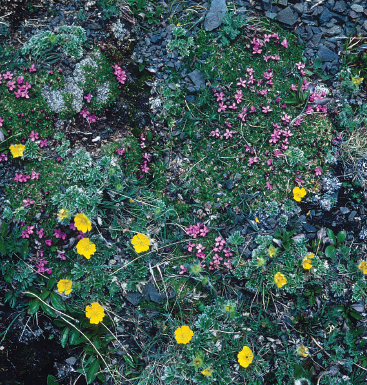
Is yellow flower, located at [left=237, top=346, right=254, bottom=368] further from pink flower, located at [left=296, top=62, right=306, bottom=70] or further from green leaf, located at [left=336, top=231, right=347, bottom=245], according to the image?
pink flower, located at [left=296, top=62, right=306, bottom=70]

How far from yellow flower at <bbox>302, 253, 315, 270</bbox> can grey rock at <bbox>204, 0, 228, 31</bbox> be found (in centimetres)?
373

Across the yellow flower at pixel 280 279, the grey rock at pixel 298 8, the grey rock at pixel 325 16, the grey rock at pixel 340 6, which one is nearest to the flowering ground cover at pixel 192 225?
the yellow flower at pixel 280 279

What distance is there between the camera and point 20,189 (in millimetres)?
4883

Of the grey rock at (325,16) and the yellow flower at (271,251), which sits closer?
the yellow flower at (271,251)

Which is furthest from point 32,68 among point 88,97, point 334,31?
point 334,31

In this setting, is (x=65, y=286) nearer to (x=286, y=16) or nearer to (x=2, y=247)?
(x=2, y=247)

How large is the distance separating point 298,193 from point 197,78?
7.62ft

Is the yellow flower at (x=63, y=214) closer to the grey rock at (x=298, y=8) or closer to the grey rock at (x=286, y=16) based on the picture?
the grey rock at (x=286, y=16)

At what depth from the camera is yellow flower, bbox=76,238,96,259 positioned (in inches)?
174

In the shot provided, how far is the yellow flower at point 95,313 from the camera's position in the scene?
14.5ft

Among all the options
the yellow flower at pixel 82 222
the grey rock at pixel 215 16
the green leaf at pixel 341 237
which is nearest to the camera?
the yellow flower at pixel 82 222

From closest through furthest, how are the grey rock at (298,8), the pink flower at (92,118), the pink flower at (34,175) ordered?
the pink flower at (34,175) < the pink flower at (92,118) < the grey rock at (298,8)

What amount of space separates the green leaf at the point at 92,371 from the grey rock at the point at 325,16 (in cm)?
613

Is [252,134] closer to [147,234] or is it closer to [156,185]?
[156,185]
